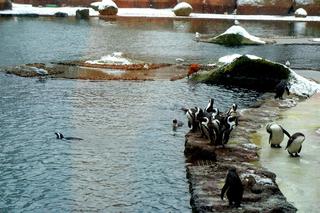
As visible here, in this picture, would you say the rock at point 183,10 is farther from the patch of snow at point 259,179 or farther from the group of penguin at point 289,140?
the patch of snow at point 259,179

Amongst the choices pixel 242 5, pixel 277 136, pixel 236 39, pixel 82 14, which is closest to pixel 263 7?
pixel 242 5

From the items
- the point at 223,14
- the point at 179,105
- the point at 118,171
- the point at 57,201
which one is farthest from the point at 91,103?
the point at 223,14

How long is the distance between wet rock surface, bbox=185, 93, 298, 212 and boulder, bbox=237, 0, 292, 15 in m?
90.2

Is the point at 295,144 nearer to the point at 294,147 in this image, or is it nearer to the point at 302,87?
the point at 294,147

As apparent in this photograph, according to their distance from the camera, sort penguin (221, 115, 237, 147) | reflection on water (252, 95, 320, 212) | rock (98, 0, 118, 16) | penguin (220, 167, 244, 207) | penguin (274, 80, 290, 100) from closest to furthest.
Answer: penguin (220, 167, 244, 207) → reflection on water (252, 95, 320, 212) → penguin (221, 115, 237, 147) → penguin (274, 80, 290, 100) → rock (98, 0, 118, 16)

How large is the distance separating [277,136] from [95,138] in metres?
8.66

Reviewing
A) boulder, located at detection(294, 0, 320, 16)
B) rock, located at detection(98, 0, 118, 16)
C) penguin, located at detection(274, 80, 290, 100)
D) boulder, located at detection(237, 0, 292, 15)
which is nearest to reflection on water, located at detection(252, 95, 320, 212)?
penguin, located at detection(274, 80, 290, 100)

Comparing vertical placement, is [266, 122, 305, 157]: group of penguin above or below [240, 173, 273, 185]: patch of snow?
above

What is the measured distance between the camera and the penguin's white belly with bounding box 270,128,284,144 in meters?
24.5

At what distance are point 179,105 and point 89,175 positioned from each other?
13.6 meters

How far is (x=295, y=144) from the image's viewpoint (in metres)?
23.3

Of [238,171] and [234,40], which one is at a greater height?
[234,40]

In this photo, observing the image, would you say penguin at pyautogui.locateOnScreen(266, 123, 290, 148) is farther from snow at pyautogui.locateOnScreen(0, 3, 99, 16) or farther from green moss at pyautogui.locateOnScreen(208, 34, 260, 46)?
snow at pyautogui.locateOnScreen(0, 3, 99, 16)

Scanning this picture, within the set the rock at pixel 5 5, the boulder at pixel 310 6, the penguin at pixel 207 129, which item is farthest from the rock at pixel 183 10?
the penguin at pixel 207 129
